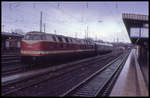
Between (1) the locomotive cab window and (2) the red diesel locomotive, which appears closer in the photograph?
(2) the red diesel locomotive

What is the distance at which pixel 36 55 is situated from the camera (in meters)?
17.1

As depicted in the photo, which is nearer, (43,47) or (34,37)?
(43,47)

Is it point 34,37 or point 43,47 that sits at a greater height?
point 34,37

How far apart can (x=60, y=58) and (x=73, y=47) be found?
404cm

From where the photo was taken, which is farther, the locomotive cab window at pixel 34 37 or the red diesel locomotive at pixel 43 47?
the locomotive cab window at pixel 34 37

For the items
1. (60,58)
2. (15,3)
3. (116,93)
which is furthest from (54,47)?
(116,93)

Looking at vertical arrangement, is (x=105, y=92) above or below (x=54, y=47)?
below

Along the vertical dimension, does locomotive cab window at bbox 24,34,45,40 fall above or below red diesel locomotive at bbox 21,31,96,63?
above

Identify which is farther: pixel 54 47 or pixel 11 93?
pixel 54 47

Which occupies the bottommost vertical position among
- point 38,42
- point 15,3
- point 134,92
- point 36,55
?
point 134,92

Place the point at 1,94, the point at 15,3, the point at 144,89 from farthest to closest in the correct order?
1. the point at 15,3
2. the point at 144,89
3. the point at 1,94

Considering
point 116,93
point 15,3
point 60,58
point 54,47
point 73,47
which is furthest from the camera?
point 73,47

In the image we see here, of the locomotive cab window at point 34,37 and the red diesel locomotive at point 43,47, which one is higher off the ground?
the locomotive cab window at point 34,37

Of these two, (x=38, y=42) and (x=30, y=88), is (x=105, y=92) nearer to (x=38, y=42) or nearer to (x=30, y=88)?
(x=30, y=88)
